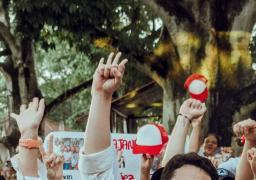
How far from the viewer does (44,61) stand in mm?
21031

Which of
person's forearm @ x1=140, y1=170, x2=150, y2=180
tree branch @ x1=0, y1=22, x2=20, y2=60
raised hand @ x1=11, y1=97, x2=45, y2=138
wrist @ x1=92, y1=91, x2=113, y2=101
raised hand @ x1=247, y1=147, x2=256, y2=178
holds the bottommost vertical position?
person's forearm @ x1=140, y1=170, x2=150, y2=180

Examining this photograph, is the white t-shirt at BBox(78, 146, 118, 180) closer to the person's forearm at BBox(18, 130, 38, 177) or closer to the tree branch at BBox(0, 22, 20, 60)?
the person's forearm at BBox(18, 130, 38, 177)

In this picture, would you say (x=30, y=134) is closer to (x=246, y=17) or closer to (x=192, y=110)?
(x=192, y=110)

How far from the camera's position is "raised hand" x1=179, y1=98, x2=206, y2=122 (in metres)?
3.22

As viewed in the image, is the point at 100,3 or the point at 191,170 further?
the point at 100,3

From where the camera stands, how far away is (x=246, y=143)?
314 centimetres

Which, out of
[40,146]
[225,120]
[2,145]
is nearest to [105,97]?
[40,146]

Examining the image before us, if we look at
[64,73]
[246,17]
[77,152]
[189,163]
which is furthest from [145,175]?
[64,73]

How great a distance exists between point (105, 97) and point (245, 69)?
6.93 meters

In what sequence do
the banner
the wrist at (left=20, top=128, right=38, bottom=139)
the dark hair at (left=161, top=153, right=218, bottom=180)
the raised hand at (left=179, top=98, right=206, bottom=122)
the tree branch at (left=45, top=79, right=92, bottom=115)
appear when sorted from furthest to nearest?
the tree branch at (left=45, top=79, right=92, bottom=115) → the banner → the raised hand at (left=179, top=98, right=206, bottom=122) → the wrist at (left=20, top=128, right=38, bottom=139) → the dark hair at (left=161, top=153, right=218, bottom=180)

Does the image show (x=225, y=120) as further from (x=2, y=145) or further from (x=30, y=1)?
(x=2, y=145)

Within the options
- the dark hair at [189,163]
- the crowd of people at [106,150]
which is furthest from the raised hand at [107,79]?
the dark hair at [189,163]

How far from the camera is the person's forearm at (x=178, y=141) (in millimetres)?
3076

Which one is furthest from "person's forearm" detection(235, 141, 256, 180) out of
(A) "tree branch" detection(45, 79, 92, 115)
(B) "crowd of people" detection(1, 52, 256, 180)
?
(A) "tree branch" detection(45, 79, 92, 115)
